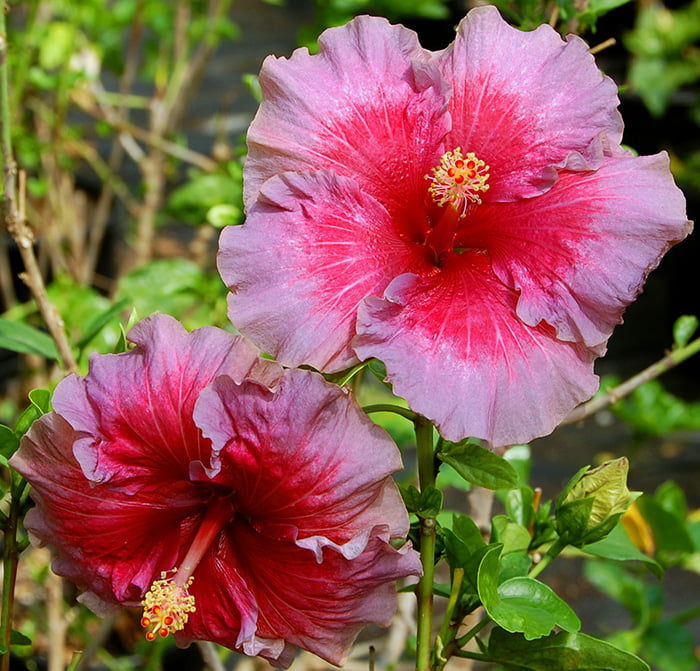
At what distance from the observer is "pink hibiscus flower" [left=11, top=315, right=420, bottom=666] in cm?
69

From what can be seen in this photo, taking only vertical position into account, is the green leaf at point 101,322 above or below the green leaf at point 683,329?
above

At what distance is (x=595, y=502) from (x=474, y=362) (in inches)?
8.1

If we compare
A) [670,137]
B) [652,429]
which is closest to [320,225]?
[652,429]

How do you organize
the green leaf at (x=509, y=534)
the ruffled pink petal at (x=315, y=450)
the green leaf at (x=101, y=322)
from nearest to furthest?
the ruffled pink petal at (x=315, y=450) → the green leaf at (x=509, y=534) → the green leaf at (x=101, y=322)

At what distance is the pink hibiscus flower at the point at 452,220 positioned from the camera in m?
0.72

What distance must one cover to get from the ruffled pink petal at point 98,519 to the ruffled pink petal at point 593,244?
12.7 inches

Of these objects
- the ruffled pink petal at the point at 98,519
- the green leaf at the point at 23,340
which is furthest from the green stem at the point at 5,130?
the ruffled pink petal at the point at 98,519

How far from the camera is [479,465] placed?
0.79 m

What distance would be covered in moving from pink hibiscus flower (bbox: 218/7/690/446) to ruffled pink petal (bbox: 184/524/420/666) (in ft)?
0.42

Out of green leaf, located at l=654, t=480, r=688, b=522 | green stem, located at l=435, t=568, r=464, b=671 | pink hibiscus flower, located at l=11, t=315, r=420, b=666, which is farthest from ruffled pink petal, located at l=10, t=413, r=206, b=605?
green leaf, located at l=654, t=480, r=688, b=522

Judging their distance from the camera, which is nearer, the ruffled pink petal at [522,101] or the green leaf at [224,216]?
the ruffled pink petal at [522,101]

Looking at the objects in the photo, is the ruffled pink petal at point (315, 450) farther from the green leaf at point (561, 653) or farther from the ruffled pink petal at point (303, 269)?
the green leaf at point (561, 653)

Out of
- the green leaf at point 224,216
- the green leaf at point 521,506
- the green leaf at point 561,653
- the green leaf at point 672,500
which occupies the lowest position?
the green leaf at point 672,500

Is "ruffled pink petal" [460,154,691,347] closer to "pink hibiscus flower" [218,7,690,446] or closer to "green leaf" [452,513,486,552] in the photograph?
"pink hibiscus flower" [218,7,690,446]
